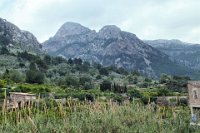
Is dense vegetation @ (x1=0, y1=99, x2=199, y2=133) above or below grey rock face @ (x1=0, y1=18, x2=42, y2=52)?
below

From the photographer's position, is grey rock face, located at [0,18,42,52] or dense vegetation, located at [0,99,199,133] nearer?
dense vegetation, located at [0,99,199,133]

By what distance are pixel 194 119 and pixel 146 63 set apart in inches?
6583

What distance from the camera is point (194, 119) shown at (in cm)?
2056

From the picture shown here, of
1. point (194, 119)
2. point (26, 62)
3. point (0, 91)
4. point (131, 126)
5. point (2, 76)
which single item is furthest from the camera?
point (26, 62)

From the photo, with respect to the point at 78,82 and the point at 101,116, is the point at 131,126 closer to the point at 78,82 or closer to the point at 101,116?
the point at 101,116

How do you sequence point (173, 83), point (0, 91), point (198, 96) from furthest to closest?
point (173, 83)
point (0, 91)
point (198, 96)

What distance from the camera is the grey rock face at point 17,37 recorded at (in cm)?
11175

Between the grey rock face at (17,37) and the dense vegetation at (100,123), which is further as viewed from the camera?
the grey rock face at (17,37)

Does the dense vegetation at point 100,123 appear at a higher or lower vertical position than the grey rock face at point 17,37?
lower

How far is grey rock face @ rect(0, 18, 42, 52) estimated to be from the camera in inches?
4400

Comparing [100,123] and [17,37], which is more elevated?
[17,37]

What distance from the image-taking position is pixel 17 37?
127 metres

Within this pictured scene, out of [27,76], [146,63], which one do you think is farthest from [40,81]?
[146,63]

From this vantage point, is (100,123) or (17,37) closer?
(100,123)
